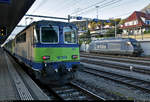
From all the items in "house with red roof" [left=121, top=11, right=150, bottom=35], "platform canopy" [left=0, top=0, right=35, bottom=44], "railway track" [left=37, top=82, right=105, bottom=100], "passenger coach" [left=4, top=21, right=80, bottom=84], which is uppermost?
"house with red roof" [left=121, top=11, right=150, bottom=35]

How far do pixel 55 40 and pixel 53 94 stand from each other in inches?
105

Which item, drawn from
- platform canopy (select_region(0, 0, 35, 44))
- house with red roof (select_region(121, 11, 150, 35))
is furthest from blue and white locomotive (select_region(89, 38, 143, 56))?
house with red roof (select_region(121, 11, 150, 35))

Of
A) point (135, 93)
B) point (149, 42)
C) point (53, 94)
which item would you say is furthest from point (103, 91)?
point (149, 42)

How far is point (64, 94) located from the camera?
702 cm

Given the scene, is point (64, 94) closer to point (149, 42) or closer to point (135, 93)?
point (135, 93)

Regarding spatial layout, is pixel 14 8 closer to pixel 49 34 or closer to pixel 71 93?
pixel 49 34

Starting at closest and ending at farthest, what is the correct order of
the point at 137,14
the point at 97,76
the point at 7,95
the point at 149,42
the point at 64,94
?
1. the point at 7,95
2. the point at 64,94
3. the point at 97,76
4. the point at 149,42
5. the point at 137,14

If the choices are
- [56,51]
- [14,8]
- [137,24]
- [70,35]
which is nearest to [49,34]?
[56,51]

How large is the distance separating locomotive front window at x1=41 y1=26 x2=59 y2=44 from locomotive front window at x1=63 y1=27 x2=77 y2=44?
503 mm

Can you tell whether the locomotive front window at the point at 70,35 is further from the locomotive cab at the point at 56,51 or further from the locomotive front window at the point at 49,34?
the locomotive front window at the point at 49,34

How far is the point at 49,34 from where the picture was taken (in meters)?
8.16

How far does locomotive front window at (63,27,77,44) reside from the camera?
28.1 feet

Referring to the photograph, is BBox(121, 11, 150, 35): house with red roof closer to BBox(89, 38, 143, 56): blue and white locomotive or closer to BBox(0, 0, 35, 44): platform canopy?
BBox(89, 38, 143, 56): blue and white locomotive

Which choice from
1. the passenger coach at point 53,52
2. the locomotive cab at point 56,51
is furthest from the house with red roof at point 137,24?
the passenger coach at point 53,52
